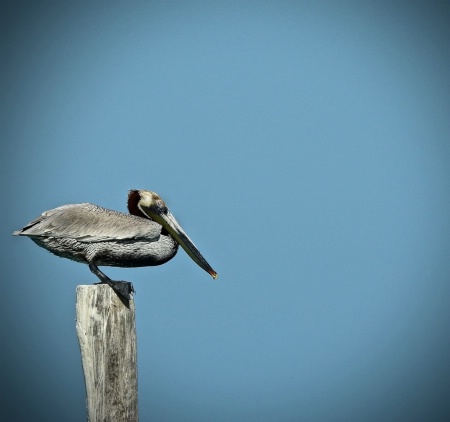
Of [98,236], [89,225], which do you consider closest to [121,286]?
[98,236]

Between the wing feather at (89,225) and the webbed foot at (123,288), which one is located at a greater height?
the wing feather at (89,225)

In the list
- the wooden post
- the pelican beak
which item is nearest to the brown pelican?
the pelican beak

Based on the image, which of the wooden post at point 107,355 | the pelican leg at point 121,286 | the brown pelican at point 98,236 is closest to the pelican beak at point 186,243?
the brown pelican at point 98,236

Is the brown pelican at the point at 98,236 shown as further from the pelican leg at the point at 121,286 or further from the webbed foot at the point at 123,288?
the webbed foot at the point at 123,288

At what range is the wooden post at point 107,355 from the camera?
209 inches

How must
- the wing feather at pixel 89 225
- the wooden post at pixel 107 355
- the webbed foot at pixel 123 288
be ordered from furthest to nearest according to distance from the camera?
the wing feather at pixel 89 225 → the webbed foot at pixel 123 288 → the wooden post at pixel 107 355

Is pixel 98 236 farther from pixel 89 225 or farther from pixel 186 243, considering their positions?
pixel 186 243

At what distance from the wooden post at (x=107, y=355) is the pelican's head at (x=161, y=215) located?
1.64 metres

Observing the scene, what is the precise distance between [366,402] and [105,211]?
92.5ft

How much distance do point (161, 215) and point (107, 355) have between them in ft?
6.51

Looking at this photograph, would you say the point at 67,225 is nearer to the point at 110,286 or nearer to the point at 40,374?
the point at 110,286

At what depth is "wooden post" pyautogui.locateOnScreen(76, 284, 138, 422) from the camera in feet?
17.4

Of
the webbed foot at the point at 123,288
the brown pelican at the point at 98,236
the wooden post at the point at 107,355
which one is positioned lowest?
the wooden post at the point at 107,355

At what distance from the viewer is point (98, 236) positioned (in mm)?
6262
